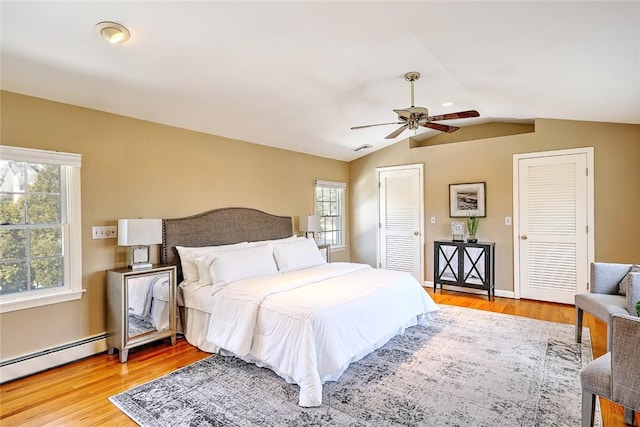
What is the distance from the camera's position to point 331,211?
21.7 ft

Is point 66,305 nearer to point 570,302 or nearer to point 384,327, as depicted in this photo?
point 384,327

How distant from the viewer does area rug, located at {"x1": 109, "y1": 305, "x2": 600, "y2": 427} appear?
2207 millimetres

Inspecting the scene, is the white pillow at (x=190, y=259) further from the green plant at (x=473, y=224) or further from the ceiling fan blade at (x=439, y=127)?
the green plant at (x=473, y=224)

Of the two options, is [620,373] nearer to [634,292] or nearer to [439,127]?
[634,292]

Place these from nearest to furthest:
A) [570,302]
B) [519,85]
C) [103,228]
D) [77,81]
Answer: [77,81], [103,228], [519,85], [570,302]

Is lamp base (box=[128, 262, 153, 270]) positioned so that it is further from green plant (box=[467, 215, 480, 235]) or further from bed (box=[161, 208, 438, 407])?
green plant (box=[467, 215, 480, 235])

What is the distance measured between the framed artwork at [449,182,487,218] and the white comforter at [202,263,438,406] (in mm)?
2430

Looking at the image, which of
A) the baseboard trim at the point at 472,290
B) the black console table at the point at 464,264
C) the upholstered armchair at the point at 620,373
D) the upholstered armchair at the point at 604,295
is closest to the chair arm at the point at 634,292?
the upholstered armchair at the point at 604,295

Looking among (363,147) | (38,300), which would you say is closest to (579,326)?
(363,147)

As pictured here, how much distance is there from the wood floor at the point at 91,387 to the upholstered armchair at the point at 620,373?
554mm

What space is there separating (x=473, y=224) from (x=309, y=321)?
383 cm

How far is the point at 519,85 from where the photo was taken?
355cm

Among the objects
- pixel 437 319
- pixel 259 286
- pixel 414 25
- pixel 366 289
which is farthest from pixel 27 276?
pixel 437 319

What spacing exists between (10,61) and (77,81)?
43cm
